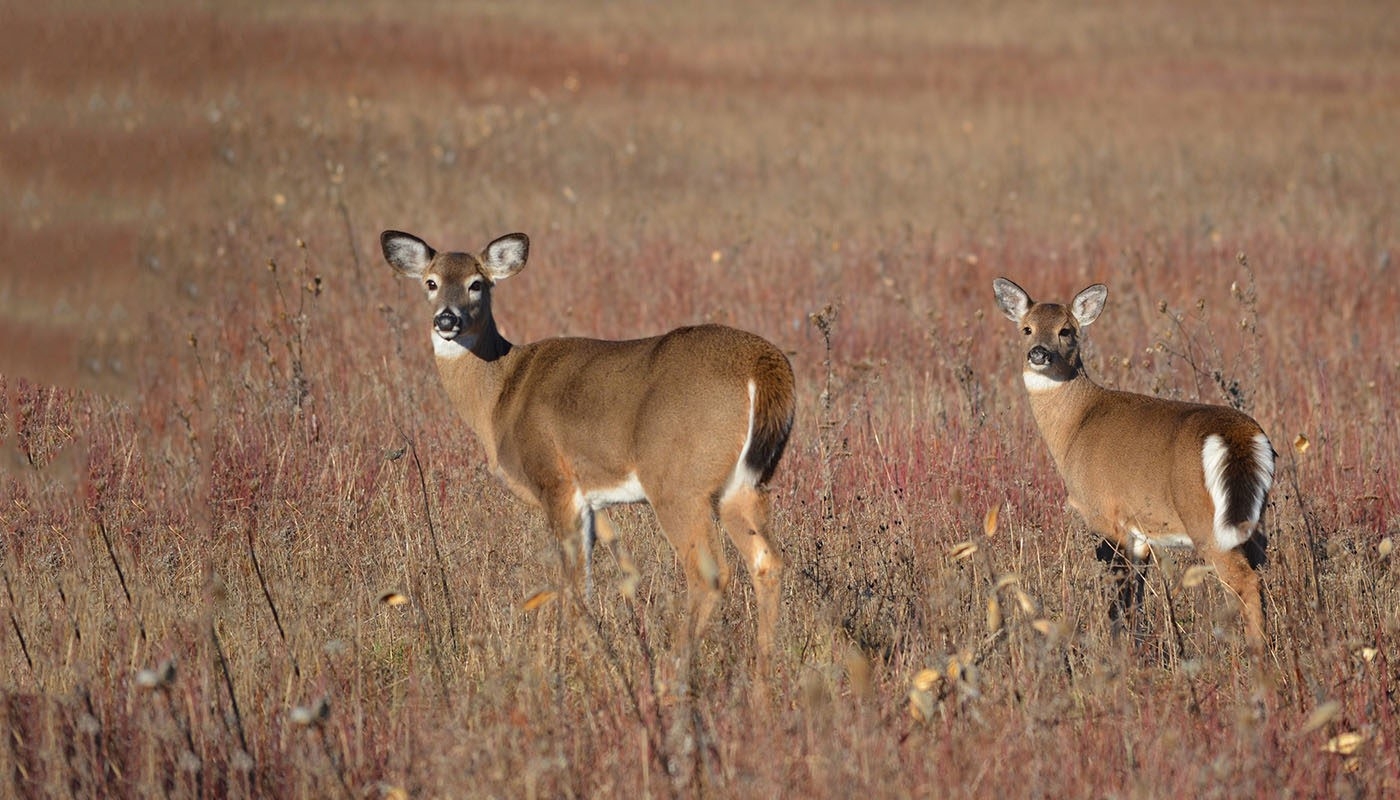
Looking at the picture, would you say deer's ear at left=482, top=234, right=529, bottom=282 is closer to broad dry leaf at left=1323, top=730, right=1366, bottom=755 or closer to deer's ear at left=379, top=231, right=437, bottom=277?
deer's ear at left=379, top=231, right=437, bottom=277

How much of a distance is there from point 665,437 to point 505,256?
5.75 feet

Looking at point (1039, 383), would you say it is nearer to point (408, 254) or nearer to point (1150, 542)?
point (1150, 542)

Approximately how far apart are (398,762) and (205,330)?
685cm

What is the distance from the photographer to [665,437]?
5578 millimetres

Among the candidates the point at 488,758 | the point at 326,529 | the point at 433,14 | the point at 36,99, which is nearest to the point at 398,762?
the point at 488,758

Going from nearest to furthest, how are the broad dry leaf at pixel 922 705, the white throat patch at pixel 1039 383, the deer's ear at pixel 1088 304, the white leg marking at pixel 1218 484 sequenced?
1. the broad dry leaf at pixel 922 705
2. the white leg marking at pixel 1218 484
3. the white throat patch at pixel 1039 383
4. the deer's ear at pixel 1088 304

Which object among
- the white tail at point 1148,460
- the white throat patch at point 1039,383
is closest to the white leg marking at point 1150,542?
the white tail at point 1148,460

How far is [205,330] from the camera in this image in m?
10.6

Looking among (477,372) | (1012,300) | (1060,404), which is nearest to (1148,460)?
(1060,404)

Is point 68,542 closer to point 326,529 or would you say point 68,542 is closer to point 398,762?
point 326,529

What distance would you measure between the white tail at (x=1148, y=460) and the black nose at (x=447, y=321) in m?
A: 2.39

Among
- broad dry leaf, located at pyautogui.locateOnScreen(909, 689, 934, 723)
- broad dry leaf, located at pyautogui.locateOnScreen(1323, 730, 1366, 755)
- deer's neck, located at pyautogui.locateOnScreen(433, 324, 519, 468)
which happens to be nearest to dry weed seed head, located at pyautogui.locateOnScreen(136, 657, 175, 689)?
broad dry leaf, located at pyautogui.locateOnScreen(909, 689, 934, 723)

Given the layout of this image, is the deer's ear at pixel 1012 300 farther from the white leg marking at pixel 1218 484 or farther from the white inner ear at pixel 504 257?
the white inner ear at pixel 504 257

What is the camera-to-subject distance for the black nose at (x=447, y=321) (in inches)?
253
